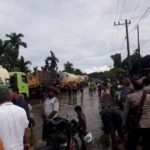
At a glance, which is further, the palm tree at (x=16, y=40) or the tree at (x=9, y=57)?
the palm tree at (x=16, y=40)

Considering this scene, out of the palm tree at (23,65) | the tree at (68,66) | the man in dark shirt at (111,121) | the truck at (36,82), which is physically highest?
the tree at (68,66)

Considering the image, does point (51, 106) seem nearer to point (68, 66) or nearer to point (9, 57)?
point (9, 57)

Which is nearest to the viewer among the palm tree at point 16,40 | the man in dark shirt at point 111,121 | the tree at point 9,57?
the man in dark shirt at point 111,121

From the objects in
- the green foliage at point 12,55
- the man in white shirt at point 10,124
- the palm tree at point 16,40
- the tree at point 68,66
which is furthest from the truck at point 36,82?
the tree at point 68,66

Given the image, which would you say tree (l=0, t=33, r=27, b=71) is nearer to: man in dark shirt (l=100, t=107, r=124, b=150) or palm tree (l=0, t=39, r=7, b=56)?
→ palm tree (l=0, t=39, r=7, b=56)

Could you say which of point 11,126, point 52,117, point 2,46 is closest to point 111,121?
point 52,117

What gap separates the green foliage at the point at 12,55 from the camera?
177 ft

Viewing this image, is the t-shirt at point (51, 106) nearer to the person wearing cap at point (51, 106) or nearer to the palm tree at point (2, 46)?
the person wearing cap at point (51, 106)

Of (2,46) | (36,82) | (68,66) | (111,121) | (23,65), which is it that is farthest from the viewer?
(68,66)

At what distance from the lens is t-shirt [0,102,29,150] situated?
213 inches

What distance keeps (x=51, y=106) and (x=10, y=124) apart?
193 inches

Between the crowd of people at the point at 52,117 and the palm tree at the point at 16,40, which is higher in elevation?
the palm tree at the point at 16,40

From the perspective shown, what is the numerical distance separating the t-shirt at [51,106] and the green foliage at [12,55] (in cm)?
4106

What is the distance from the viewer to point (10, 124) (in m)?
5.46
